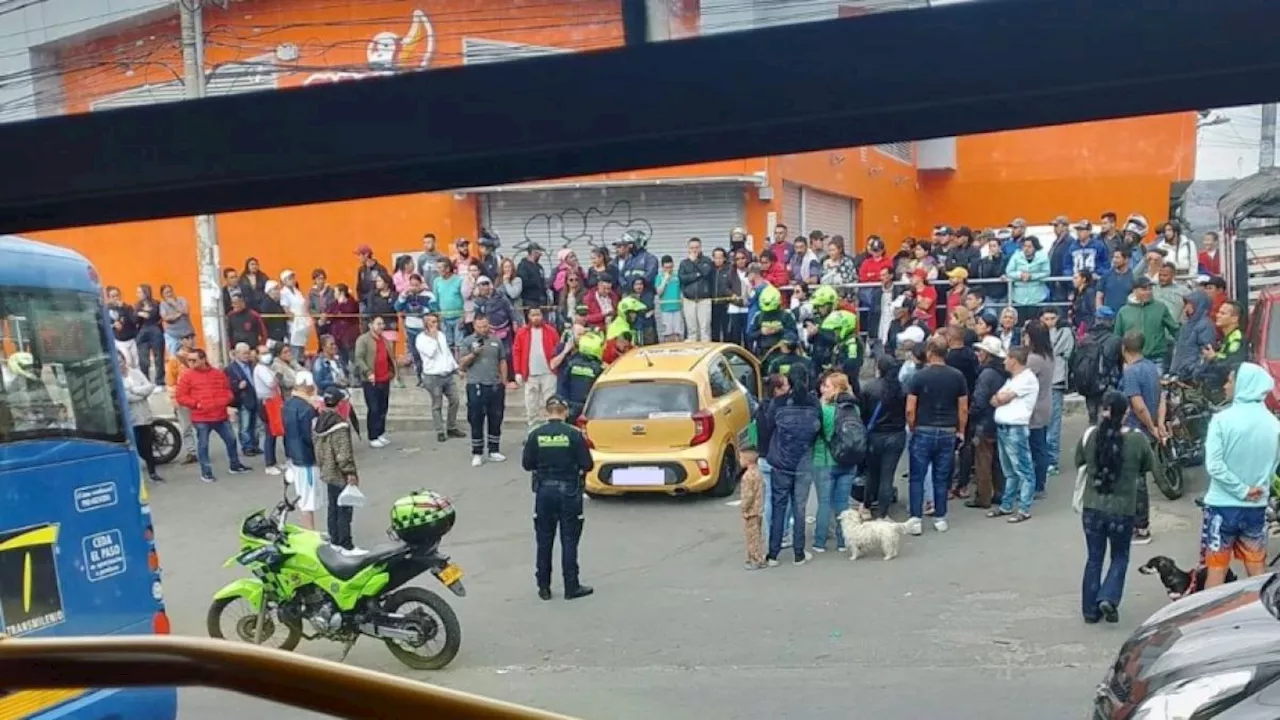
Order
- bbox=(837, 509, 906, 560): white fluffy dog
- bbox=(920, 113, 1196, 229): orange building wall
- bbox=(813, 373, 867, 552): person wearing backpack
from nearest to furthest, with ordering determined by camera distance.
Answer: bbox=(837, 509, 906, 560): white fluffy dog, bbox=(813, 373, 867, 552): person wearing backpack, bbox=(920, 113, 1196, 229): orange building wall

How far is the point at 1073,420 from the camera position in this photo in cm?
1459

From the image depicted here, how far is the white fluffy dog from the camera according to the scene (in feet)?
31.7

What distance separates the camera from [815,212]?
2059cm

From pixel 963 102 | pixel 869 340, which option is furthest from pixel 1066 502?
pixel 963 102

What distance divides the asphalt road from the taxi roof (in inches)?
54.6

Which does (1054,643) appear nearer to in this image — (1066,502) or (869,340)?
(1066,502)

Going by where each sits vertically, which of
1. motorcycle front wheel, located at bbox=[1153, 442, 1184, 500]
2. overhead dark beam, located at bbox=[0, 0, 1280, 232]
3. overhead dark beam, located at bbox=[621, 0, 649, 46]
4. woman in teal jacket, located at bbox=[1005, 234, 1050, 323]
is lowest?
motorcycle front wheel, located at bbox=[1153, 442, 1184, 500]

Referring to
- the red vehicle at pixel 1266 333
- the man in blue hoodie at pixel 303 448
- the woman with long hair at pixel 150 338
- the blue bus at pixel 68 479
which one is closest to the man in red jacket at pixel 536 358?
the man in blue hoodie at pixel 303 448

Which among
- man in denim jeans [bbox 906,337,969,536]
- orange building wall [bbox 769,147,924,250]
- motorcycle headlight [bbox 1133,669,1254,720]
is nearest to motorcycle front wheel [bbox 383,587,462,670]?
man in denim jeans [bbox 906,337,969,536]

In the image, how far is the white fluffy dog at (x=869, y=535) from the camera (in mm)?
9664

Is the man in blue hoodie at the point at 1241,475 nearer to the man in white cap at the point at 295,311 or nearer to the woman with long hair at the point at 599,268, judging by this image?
the woman with long hair at the point at 599,268

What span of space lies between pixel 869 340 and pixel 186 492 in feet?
30.0

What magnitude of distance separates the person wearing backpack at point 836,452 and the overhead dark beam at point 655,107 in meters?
7.93

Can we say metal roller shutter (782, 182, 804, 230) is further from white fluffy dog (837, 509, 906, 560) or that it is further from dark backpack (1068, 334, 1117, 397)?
white fluffy dog (837, 509, 906, 560)
